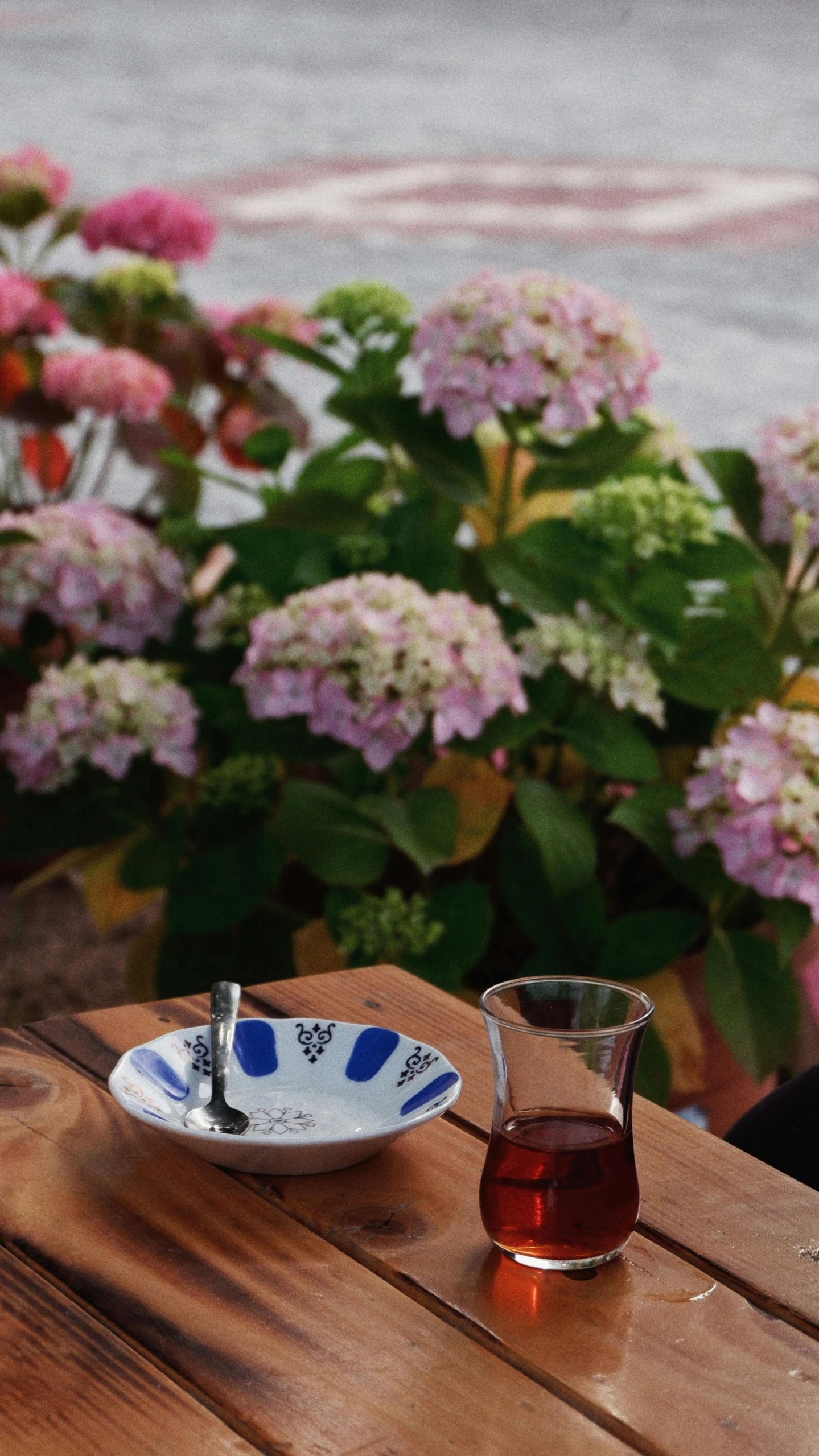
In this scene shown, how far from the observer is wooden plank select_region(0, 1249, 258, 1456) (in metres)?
0.52

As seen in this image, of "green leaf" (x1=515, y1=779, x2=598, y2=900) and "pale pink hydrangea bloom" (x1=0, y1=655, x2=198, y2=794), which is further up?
"pale pink hydrangea bloom" (x1=0, y1=655, x2=198, y2=794)

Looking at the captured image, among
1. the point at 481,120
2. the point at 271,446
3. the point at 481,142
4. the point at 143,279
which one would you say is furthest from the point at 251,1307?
the point at 481,120

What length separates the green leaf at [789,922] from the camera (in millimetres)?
1365

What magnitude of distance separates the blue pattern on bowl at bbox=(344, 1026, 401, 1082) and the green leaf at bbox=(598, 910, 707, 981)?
0.69m

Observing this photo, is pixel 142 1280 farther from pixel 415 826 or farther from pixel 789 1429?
pixel 415 826

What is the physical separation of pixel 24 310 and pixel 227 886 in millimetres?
988

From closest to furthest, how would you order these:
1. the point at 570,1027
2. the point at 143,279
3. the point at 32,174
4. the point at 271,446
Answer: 1. the point at 570,1027
2. the point at 271,446
3. the point at 143,279
4. the point at 32,174

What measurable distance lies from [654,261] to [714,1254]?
5.19 metres

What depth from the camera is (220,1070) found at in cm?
72

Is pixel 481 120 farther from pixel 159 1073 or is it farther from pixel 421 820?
pixel 159 1073

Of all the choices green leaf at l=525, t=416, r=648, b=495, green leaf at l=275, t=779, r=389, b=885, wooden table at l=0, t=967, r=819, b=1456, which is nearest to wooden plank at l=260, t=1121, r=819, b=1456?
wooden table at l=0, t=967, r=819, b=1456

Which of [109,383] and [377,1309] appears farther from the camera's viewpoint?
[109,383]

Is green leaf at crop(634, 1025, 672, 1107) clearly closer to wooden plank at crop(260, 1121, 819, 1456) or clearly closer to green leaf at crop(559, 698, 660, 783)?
green leaf at crop(559, 698, 660, 783)

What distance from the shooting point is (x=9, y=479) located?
2389 mm
